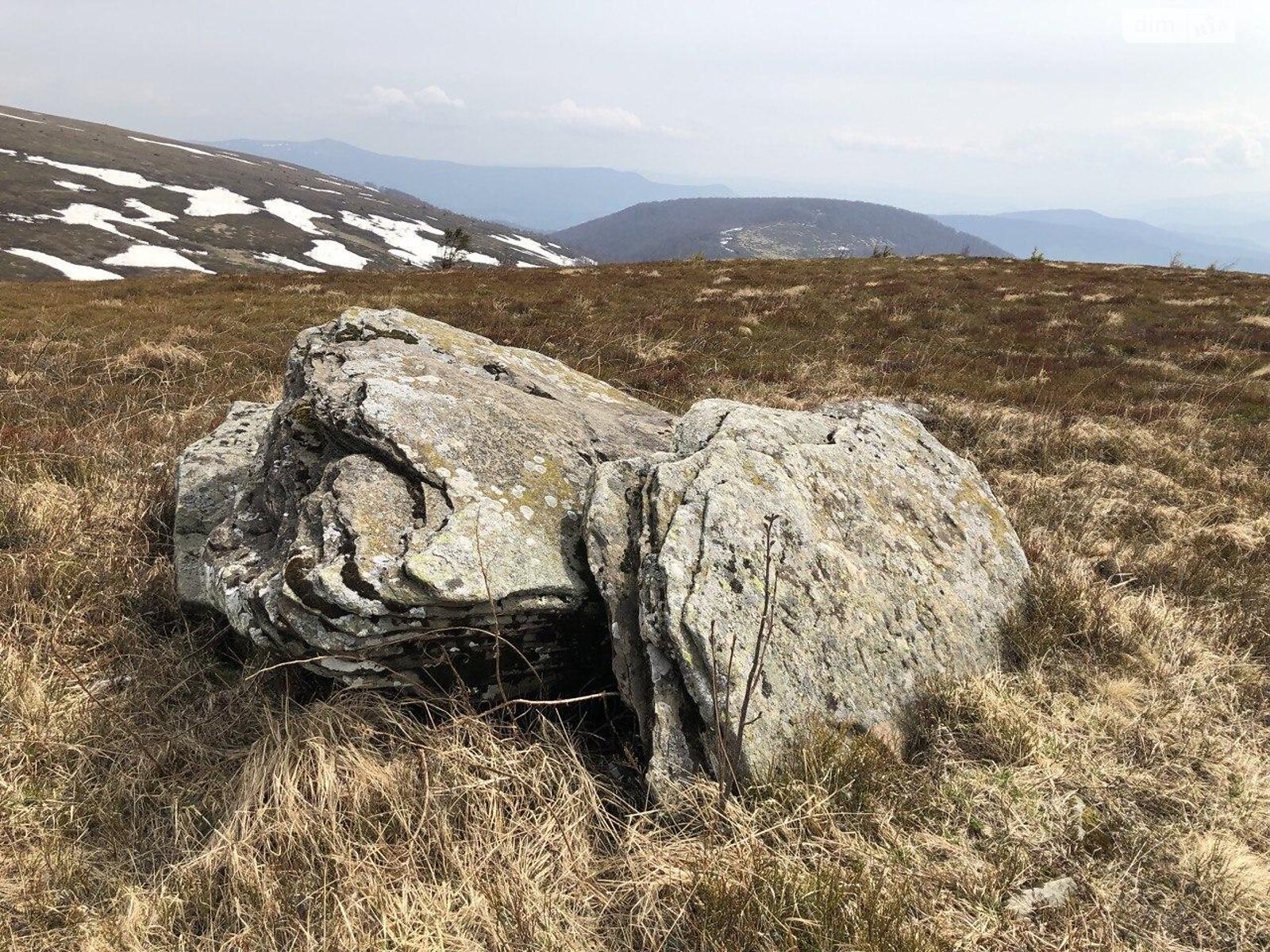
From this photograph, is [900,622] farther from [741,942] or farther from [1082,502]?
[1082,502]

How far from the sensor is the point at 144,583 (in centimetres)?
515

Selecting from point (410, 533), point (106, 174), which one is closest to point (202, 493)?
point (410, 533)

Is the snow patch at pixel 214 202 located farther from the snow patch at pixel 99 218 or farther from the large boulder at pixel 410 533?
the large boulder at pixel 410 533

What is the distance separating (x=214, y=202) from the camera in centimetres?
13738

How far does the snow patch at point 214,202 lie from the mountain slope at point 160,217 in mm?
414

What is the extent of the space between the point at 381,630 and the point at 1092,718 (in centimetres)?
422

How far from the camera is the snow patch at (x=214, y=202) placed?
129m

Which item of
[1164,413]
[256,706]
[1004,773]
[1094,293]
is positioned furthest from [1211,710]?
[1094,293]

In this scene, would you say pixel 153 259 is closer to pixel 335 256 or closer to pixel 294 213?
pixel 335 256

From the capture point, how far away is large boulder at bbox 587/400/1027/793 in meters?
3.48

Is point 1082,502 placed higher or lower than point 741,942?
higher

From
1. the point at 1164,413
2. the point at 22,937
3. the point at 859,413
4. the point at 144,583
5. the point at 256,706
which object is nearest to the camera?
the point at 22,937

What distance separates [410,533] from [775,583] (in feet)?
6.99

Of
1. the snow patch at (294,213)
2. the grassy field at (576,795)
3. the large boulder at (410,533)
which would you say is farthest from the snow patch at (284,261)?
the grassy field at (576,795)
